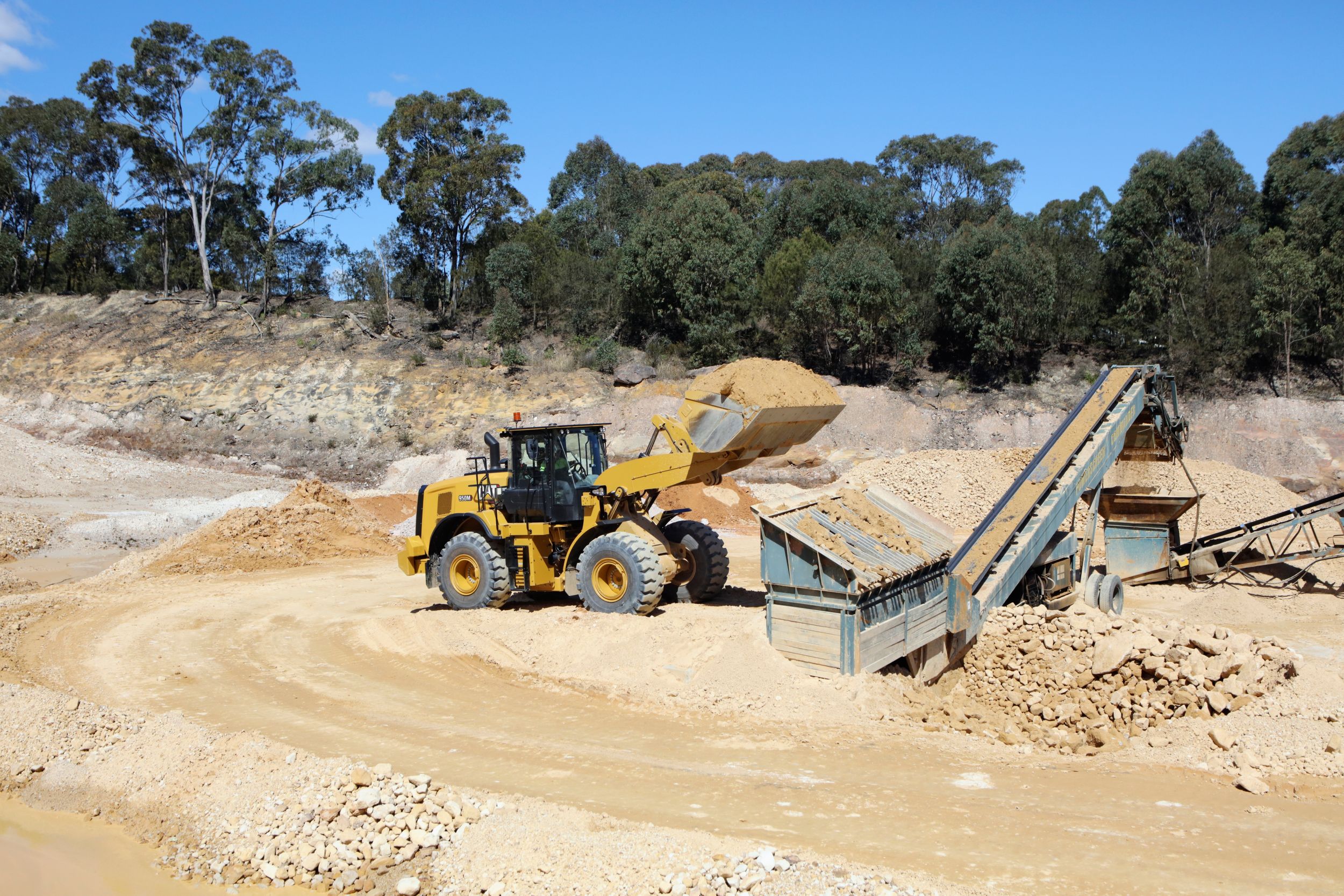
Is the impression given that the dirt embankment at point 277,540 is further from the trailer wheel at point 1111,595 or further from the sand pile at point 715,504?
the trailer wheel at point 1111,595

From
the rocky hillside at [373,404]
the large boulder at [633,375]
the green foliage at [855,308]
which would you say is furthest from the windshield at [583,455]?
the green foliage at [855,308]

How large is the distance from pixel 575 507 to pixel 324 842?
5901 millimetres

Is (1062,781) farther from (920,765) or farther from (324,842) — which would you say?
(324,842)

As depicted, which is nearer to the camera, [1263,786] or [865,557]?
[1263,786]

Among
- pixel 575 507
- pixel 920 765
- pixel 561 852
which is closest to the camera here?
pixel 561 852

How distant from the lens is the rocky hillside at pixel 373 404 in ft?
92.8

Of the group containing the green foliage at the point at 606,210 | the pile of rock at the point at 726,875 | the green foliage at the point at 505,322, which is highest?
the green foliage at the point at 606,210

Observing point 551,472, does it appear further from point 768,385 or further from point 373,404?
point 373,404

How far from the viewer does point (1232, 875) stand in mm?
5023

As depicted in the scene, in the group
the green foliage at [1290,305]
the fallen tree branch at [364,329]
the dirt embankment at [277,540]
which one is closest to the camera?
the dirt embankment at [277,540]

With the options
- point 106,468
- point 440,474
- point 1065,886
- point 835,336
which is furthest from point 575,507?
point 835,336

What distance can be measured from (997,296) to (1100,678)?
87.2ft

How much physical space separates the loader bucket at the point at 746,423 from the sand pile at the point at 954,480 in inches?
297

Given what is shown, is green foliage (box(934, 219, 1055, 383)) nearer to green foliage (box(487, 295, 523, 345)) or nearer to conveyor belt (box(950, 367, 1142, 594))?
green foliage (box(487, 295, 523, 345))
